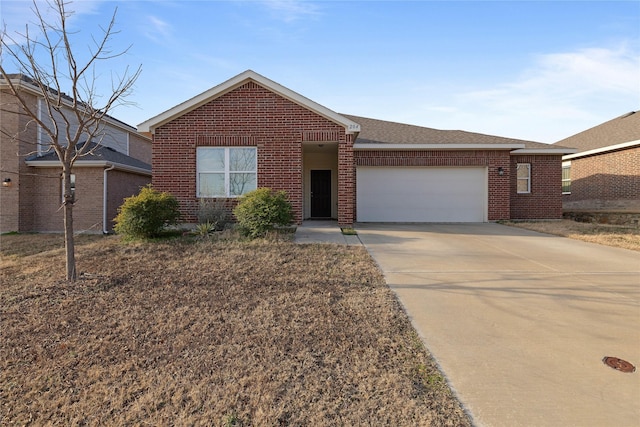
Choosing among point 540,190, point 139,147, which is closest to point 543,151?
point 540,190

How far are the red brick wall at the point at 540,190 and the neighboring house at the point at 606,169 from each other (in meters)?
2.24

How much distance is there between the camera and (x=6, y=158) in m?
13.2

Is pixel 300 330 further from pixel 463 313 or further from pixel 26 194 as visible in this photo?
pixel 26 194

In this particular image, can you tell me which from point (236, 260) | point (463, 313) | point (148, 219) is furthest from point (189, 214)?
point (463, 313)

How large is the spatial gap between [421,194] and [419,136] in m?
2.48

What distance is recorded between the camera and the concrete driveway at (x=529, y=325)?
287 cm

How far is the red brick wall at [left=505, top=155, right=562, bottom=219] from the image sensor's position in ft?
50.4

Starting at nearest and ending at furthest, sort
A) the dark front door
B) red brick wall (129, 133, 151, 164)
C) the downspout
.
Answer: the downspout < the dark front door < red brick wall (129, 133, 151, 164)

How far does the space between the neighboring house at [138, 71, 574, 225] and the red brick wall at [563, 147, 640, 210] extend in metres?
3.24

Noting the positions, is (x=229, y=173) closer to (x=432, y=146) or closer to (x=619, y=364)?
(x=432, y=146)

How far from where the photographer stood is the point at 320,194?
15.5 metres

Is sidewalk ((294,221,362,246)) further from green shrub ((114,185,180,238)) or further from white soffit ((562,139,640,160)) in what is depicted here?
white soffit ((562,139,640,160))

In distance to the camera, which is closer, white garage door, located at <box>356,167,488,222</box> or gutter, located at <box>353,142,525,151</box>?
gutter, located at <box>353,142,525,151</box>

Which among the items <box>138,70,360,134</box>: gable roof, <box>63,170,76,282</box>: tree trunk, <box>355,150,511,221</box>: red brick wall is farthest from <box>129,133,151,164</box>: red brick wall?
<box>63,170,76,282</box>: tree trunk
